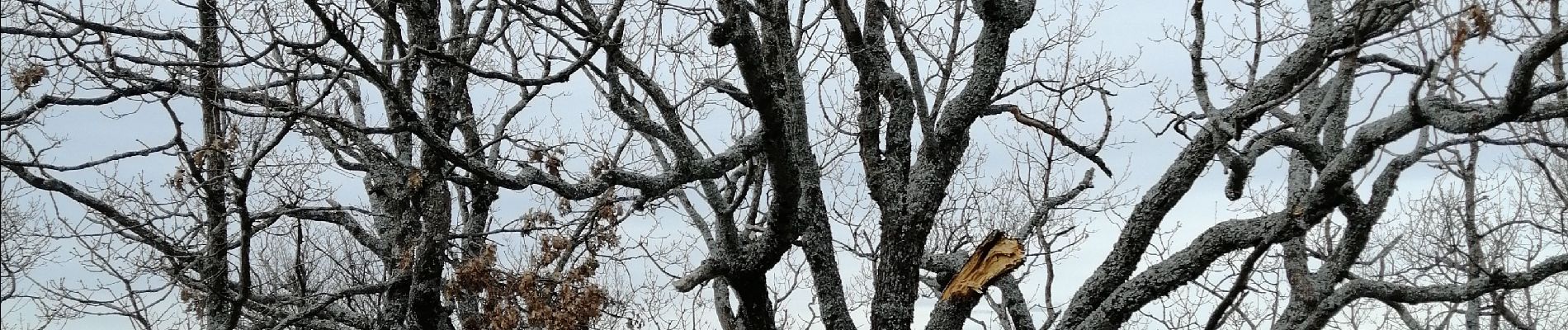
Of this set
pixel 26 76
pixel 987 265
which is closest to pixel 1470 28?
pixel 987 265

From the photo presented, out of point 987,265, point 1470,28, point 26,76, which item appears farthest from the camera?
point 26,76

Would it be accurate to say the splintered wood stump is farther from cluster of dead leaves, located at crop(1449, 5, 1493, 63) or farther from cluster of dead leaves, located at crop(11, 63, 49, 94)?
cluster of dead leaves, located at crop(11, 63, 49, 94)

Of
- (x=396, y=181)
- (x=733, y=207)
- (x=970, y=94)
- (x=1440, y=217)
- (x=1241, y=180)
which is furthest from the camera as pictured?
(x=1440, y=217)

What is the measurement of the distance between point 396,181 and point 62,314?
10.2 feet

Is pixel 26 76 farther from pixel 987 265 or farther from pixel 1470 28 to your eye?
pixel 1470 28

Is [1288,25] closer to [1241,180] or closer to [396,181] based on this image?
[1241,180]

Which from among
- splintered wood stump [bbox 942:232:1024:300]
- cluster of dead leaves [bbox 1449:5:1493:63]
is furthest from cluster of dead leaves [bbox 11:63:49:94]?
cluster of dead leaves [bbox 1449:5:1493:63]

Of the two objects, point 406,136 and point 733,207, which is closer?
point 733,207

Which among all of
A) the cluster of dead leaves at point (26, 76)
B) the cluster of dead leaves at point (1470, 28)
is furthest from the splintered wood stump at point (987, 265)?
the cluster of dead leaves at point (26, 76)

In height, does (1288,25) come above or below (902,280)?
above

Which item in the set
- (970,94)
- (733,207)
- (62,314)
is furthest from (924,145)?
(62,314)

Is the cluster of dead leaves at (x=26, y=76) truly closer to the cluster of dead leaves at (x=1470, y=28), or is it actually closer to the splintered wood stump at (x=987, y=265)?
the splintered wood stump at (x=987, y=265)

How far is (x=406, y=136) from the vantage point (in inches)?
368

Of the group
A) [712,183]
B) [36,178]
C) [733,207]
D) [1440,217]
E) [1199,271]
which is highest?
[1440,217]
